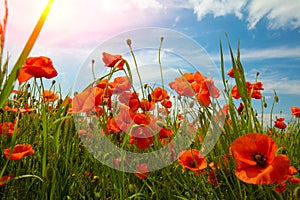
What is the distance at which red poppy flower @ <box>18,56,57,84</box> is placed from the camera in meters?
1.58

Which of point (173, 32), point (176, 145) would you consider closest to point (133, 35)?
point (173, 32)

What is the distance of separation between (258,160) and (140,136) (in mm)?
690

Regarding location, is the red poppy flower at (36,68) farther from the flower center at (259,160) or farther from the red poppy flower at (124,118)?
the flower center at (259,160)

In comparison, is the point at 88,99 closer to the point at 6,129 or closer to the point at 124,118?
the point at 124,118

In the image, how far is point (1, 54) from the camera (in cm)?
57

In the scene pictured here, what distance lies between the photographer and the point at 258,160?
0.89m

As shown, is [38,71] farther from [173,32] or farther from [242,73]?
[242,73]

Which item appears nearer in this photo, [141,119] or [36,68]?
[141,119]

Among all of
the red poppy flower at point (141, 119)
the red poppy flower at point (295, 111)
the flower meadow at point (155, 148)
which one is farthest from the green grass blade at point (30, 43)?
the red poppy flower at point (295, 111)

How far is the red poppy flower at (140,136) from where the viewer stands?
4.83ft

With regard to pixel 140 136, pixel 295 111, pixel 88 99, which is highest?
pixel 88 99

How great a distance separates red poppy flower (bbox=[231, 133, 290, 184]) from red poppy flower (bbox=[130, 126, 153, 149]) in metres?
0.65

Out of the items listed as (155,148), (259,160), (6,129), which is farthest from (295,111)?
(6,129)

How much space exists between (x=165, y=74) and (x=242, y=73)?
671 mm
